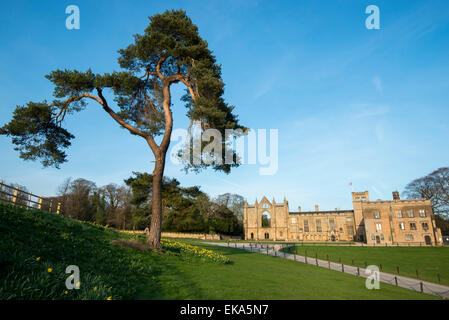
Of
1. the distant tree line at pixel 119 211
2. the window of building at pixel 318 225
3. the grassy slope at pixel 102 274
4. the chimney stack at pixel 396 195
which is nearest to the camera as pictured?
the grassy slope at pixel 102 274

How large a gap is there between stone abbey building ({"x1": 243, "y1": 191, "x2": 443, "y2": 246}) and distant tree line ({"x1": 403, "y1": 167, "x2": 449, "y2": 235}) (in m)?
2.79

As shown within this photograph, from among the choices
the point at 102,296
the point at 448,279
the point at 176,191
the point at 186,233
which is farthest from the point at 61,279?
the point at 186,233

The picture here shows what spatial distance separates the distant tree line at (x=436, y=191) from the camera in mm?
51719

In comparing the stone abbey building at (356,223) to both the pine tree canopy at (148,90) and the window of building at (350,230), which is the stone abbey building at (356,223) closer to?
the window of building at (350,230)

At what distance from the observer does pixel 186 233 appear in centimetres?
5403

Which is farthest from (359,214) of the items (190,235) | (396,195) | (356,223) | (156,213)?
(156,213)

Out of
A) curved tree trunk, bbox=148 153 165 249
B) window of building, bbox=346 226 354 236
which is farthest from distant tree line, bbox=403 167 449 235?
curved tree trunk, bbox=148 153 165 249

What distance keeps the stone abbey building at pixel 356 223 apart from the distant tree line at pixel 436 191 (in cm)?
279

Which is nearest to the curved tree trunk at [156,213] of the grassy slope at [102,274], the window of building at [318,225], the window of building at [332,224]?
the grassy slope at [102,274]

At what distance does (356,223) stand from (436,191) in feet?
67.1

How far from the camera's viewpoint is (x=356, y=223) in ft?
222

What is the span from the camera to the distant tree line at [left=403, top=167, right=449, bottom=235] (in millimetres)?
51719

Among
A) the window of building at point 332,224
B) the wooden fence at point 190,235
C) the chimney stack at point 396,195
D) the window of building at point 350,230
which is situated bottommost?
the wooden fence at point 190,235
